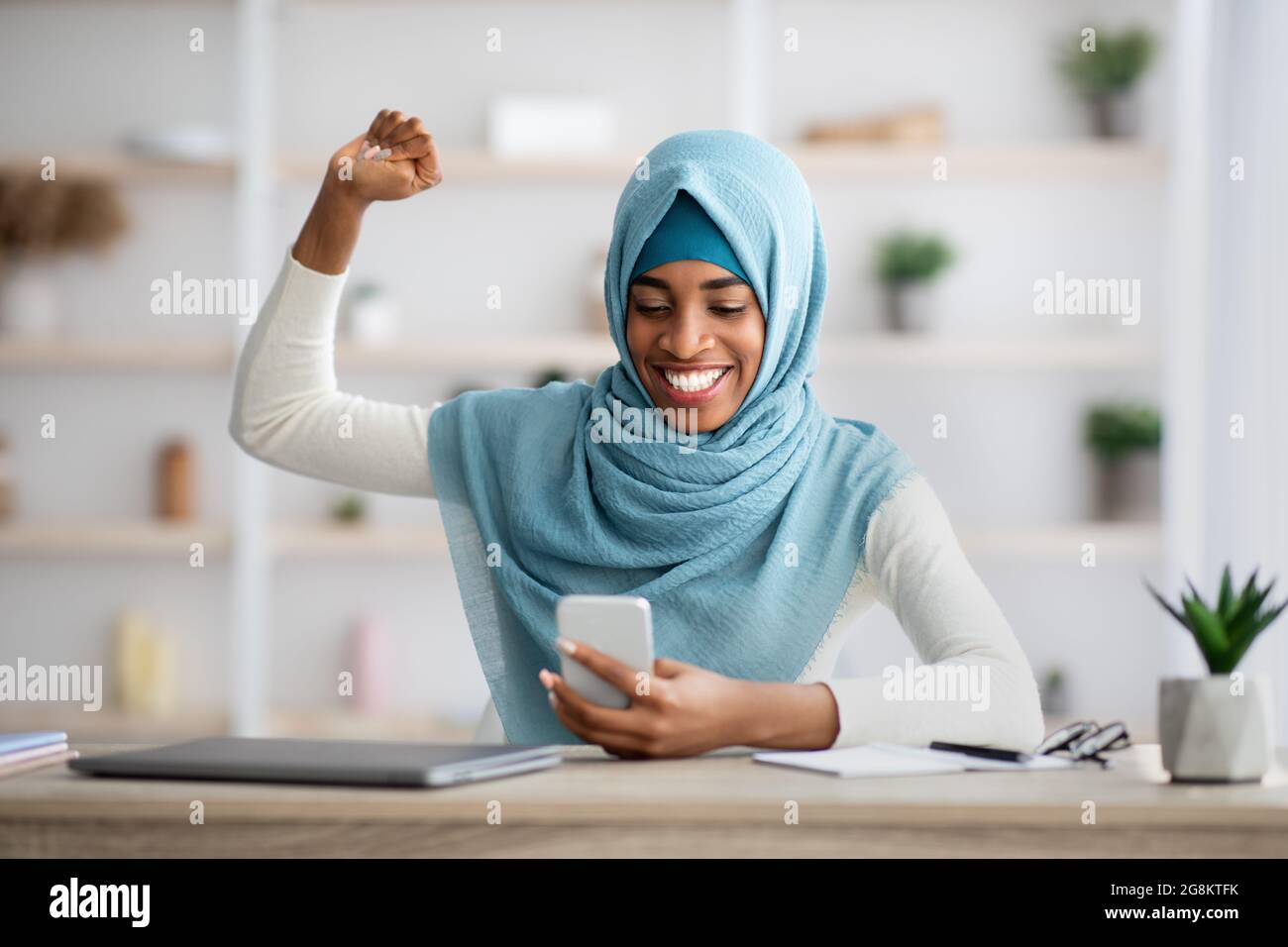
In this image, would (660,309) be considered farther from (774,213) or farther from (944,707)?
(944,707)

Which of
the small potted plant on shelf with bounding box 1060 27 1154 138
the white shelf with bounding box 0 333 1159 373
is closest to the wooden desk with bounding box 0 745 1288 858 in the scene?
the white shelf with bounding box 0 333 1159 373

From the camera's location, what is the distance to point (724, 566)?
5.35ft

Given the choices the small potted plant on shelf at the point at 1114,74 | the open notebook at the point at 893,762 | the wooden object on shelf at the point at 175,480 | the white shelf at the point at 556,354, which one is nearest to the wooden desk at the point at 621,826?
the open notebook at the point at 893,762

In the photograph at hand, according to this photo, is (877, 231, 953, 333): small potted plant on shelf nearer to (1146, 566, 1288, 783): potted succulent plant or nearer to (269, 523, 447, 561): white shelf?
(269, 523, 447, 561): white shelf

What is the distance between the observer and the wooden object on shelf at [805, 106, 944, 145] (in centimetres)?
371

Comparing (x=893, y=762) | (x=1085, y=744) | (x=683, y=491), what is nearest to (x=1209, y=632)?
(x=1085, y=744)

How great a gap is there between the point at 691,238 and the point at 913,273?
220 cm

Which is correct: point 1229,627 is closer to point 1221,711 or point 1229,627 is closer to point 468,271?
point 1221,711

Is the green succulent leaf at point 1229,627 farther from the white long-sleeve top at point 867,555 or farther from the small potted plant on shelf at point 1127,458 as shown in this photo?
the small potted plant on shelf at point 1127,458

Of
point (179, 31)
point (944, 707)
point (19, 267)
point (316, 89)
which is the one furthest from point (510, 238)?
point (944, 707)

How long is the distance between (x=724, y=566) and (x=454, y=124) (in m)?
2.55

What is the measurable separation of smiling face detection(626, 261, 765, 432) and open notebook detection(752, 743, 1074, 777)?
1.68 ft

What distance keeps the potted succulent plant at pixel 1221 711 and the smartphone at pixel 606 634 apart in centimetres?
43

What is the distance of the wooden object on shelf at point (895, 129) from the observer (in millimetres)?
3705
